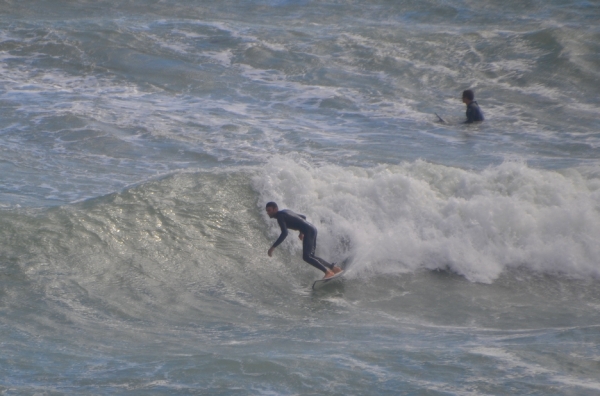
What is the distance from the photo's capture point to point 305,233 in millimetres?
9852

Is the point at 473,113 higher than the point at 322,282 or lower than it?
higher

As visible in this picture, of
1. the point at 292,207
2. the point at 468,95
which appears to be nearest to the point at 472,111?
the point at 468,95

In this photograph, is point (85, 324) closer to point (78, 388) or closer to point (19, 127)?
point (78, 388)

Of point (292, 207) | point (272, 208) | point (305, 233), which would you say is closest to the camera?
point (272, 208)

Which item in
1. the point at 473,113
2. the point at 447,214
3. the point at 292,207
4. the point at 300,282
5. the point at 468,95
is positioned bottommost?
the point at 300,282

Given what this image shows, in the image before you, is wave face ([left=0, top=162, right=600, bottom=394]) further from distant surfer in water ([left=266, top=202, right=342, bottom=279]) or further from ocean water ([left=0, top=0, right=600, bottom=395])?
distant surfer in water ([left=266, top=202, right=342, bottom=279])

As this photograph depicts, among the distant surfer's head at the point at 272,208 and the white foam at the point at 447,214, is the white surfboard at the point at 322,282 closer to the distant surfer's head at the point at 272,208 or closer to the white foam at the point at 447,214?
the white foam at the point at 447,214

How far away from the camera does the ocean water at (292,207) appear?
6719mm

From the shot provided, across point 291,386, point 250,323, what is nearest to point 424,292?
point 250,323

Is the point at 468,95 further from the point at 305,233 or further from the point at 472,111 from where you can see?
the point at 305,233

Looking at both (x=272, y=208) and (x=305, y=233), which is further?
(x=305, y=233)

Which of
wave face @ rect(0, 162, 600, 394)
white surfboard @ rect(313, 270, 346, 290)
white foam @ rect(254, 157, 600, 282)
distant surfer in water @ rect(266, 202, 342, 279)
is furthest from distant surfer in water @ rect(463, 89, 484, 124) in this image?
white surfboard @ rect(313, 270, 346, 290)

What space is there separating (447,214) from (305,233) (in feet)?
8.43

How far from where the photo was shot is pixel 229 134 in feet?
47.5
